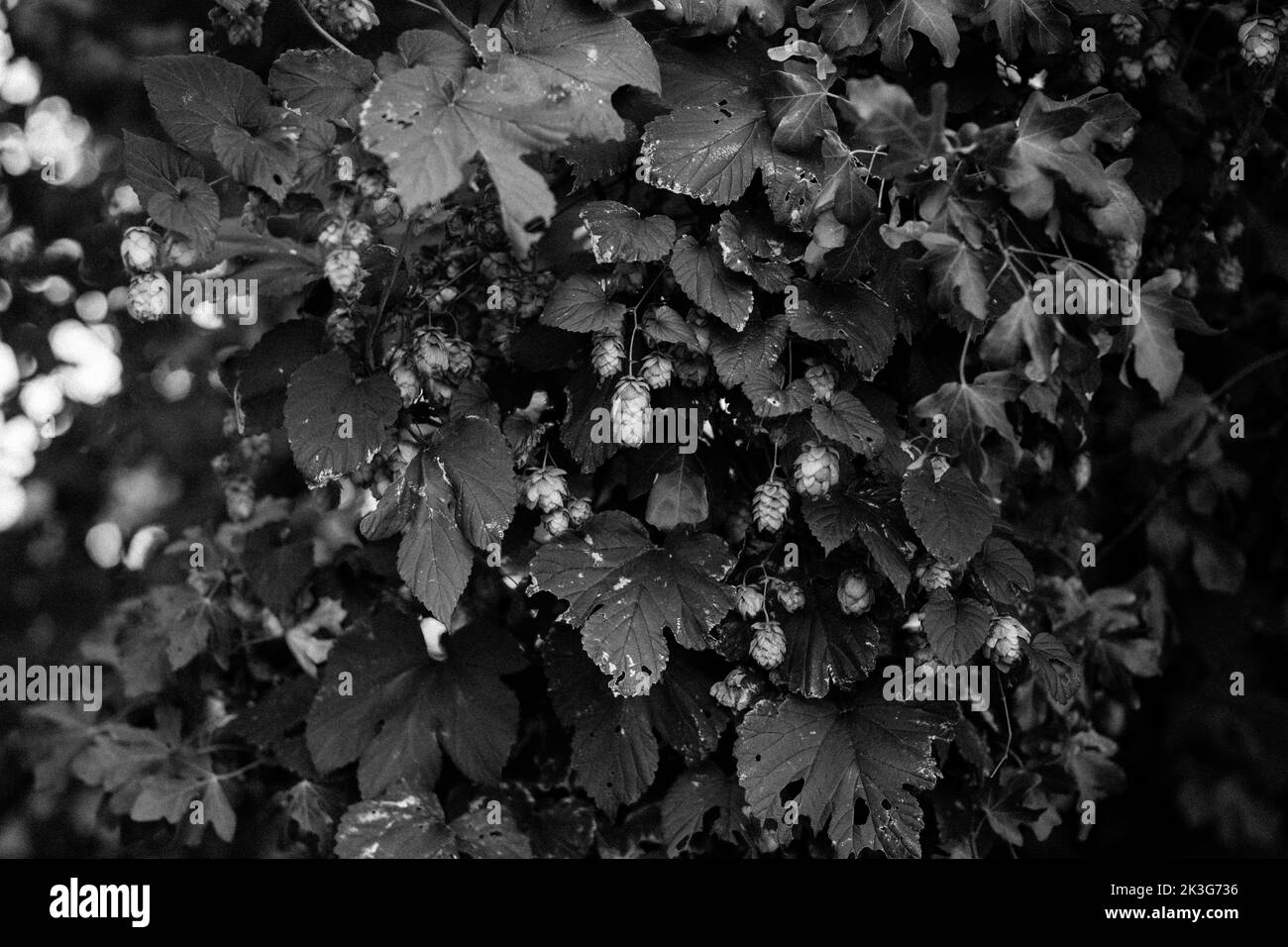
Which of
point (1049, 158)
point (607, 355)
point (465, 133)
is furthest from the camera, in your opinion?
point (607, 355)

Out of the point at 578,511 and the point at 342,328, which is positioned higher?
the point at 342,328

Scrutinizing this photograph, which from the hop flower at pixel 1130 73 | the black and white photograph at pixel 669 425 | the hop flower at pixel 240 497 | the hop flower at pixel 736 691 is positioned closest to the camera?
the black and white photograph at pixel 669 425

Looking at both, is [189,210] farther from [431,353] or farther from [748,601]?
[748,601]

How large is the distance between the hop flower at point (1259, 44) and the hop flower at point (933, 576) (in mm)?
869

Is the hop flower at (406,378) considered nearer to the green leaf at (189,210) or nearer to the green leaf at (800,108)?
the green leaf at (189,210)

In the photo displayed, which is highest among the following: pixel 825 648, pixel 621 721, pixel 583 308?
pixel 583 308

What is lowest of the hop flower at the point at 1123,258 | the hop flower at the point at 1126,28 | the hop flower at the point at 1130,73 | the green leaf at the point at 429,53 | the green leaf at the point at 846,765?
the green leaf at the point at 846,765

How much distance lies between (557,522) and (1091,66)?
40.9 inches

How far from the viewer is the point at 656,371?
1.42m

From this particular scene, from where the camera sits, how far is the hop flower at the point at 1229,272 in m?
1.93

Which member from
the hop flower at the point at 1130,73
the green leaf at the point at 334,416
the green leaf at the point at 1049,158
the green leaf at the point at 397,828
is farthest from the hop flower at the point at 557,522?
the hop flower at the point at 1130,73

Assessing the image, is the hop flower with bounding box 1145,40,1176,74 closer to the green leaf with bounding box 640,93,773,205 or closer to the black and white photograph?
the black and white photograph

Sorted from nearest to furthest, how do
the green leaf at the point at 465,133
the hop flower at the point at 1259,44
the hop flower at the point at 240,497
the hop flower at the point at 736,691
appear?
the green leaf at the point at 465,133 < the hop flower at the point at 736,691 < the hop flower at the point at 1259,44 < the hop flower at the point at 240,497

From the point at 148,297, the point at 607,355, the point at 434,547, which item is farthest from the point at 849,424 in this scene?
the point at 148,297
